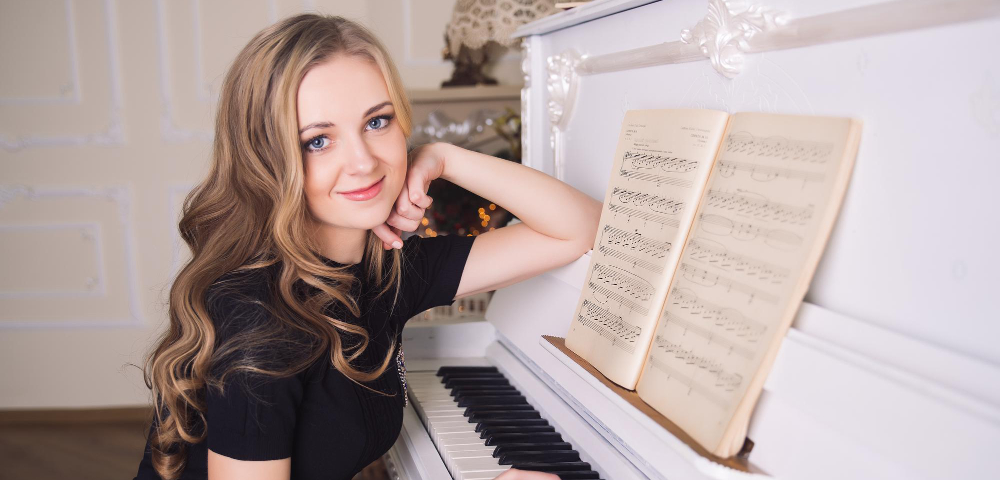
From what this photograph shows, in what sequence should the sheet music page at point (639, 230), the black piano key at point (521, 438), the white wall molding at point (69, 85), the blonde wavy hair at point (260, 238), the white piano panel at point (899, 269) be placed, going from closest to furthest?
the white piano panel at point (899, 269) < the sheet music page at point (639, 230) < the blonde wavy hair at point (260, 238) < the black piano key at point (521, 438) < the white wall molding at point (69, 85)

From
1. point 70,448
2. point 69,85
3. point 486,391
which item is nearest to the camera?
point 486,391

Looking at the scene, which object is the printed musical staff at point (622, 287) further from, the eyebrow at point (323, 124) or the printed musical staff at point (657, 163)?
the eyebrow at point (323, 124)

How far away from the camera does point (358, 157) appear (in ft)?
4.28

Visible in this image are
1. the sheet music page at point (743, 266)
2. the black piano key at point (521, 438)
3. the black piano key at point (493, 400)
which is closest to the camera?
the sheet music page at point (743, 266)

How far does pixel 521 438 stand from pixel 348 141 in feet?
2.20

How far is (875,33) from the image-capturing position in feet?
2.80

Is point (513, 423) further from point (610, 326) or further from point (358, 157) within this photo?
point (358, 157)

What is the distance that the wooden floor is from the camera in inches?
131

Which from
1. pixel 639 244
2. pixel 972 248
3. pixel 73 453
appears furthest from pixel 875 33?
pixel 73 453

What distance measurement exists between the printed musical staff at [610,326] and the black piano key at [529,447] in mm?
252

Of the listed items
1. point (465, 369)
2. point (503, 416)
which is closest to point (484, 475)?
point (503, 416)

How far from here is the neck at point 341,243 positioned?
1.50m

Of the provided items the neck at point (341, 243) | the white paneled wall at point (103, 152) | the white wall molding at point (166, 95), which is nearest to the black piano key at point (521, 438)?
the neck at point (341, 243)

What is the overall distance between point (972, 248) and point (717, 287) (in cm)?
31
